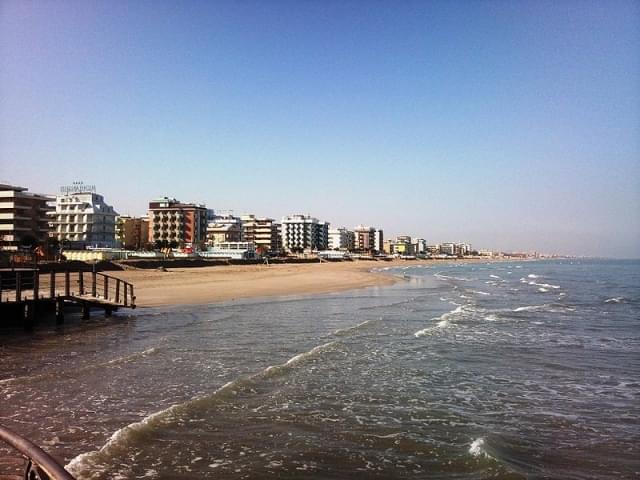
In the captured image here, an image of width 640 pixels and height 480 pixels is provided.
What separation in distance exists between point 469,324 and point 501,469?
57.5 feet

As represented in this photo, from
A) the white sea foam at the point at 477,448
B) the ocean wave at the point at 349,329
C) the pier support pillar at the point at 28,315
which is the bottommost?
the ocean wave at the point at 349,329

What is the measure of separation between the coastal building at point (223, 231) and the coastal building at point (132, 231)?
61.7 ft

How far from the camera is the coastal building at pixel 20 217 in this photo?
78.5 meters

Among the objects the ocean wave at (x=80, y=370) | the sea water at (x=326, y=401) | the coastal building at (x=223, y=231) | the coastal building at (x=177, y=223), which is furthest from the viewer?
the coastal building at (x=223, y=231)

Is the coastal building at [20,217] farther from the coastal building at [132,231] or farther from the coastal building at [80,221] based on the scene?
the coastal building at [132,231]

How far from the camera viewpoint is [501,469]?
7812mm

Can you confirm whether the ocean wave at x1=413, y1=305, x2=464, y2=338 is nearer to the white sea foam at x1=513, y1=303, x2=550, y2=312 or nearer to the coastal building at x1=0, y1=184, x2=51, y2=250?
the white sea foam at x1=513, y1=303, x2=550, y2=312

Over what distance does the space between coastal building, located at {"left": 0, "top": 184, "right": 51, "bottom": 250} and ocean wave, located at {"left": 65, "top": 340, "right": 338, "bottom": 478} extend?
244ft

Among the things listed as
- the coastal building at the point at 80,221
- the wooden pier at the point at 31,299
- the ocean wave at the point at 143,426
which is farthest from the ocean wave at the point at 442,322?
the coastal building at the point at 80,221

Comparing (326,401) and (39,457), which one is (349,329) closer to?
(326,401)

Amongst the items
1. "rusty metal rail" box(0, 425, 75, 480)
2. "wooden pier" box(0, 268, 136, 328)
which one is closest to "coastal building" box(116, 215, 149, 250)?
"wooden pier" box(0, 268, 136, 328)

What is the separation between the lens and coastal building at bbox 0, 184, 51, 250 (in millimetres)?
78500

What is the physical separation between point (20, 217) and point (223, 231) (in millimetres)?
82318

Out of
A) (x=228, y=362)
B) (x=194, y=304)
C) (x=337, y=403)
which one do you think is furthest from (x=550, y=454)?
(x=194, y=304)
